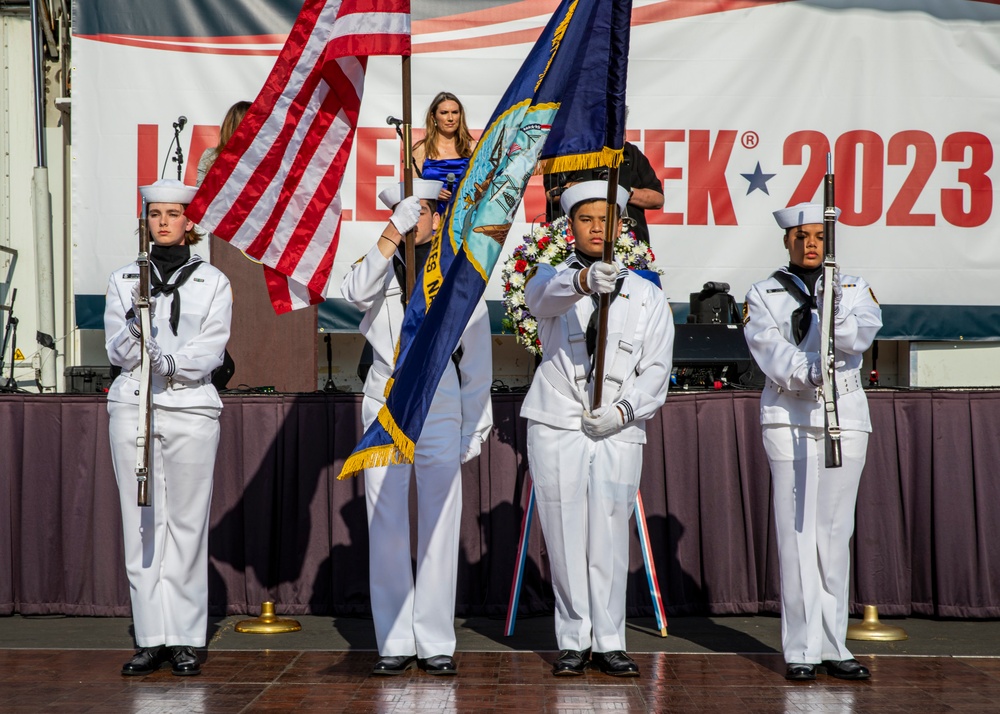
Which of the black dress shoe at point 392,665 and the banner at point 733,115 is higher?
the banner at point 733,115

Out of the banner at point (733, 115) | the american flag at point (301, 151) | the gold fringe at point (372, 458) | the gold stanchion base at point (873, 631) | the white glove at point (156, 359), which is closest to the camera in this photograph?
the gold fringe at point (372, 458)

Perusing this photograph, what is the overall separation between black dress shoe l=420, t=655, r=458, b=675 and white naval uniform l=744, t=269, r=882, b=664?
145 centimetres

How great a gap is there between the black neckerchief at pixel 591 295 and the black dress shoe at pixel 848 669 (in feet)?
5.56

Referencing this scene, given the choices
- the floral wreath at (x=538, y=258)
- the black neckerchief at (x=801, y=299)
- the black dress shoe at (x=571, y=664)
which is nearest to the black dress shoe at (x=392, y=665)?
the black dress shoe at (x=571, y=664)

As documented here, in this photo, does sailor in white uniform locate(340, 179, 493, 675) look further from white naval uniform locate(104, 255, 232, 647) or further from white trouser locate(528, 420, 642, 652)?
white naval uniform locate(104, 255, 232, 647)

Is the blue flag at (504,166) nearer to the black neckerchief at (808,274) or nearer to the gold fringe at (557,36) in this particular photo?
the gold fringe at (557,36)

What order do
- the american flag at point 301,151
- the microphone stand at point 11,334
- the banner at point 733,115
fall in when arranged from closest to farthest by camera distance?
1. the american flag at point 301,151
2. the microphone stand at point 11,334
3. the banner at point 733,115

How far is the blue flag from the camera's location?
4.55 metres

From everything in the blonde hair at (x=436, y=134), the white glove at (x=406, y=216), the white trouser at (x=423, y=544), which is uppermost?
the blonde hair at (x=436, y=134)

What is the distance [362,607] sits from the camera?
6.45m

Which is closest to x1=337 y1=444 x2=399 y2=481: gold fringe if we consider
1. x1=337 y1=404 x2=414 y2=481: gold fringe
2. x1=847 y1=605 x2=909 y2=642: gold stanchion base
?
x1=337 y1=404 x2=414 y2=481: gold fringe

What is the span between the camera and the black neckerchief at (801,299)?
16.8 ft

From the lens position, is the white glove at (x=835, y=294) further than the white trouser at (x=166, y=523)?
No

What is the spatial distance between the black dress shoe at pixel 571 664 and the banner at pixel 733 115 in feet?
15.1
